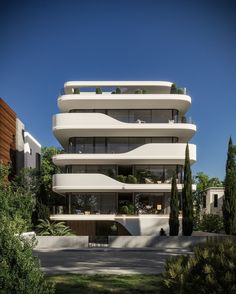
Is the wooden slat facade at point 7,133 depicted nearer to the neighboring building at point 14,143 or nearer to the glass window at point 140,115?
the neighboring building at point 14,143

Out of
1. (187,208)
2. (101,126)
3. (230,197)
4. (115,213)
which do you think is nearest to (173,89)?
(101,126)

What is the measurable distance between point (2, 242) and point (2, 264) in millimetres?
472

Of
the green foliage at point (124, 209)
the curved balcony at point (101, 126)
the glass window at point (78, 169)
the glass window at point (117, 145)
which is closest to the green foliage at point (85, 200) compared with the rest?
the glass window at point (78, 169)

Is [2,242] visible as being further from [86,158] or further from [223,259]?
[86,158]

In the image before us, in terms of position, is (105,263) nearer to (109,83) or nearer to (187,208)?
(187,208)

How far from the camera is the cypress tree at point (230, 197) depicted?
38.8 m

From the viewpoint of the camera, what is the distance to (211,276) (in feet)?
33.6

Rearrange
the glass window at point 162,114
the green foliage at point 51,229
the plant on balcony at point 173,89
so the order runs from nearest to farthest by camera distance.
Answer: the green foliage at point 51,229, the plant on balcony at point 173,89, the glass window at point 162,114

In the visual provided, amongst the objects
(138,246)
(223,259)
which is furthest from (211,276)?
(138,246)

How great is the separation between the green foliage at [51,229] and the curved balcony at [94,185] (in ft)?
11.3

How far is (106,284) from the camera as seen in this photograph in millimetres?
17406

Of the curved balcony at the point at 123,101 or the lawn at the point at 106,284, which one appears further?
the curved balcony at the point at 123,101

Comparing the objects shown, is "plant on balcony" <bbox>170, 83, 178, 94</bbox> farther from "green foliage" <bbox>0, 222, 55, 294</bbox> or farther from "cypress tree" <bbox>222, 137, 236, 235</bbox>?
"green foliage" <bbox>0, 222, 55, 294</bbox>

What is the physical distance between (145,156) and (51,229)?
34.4ft
